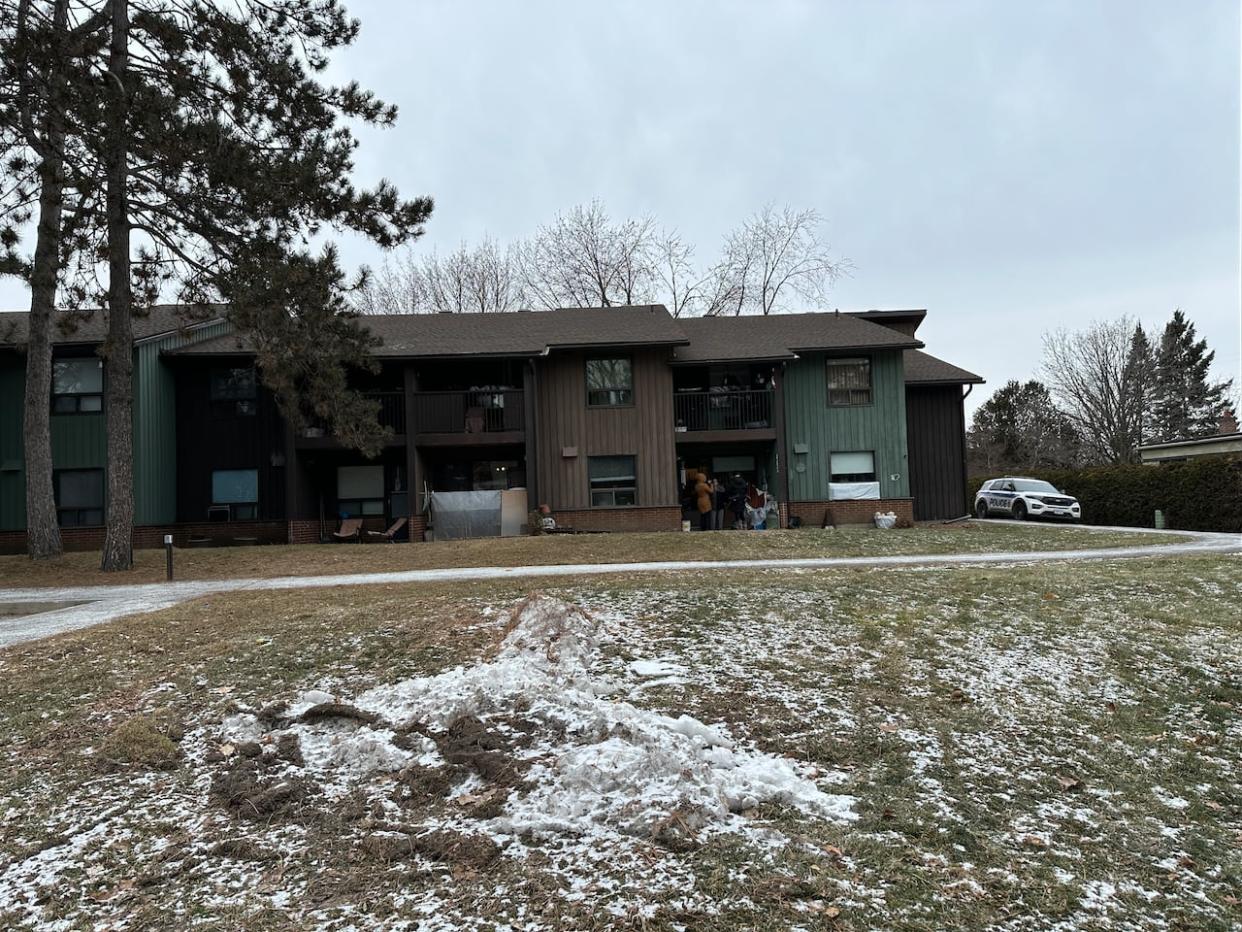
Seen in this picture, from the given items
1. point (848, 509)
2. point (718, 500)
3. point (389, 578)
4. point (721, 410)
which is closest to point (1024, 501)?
point (848, 509)

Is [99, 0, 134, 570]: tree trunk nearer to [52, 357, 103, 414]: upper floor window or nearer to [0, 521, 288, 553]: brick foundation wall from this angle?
[0, 521, 288, 553]: brick foundation wall

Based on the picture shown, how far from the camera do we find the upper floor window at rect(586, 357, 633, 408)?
23.5m

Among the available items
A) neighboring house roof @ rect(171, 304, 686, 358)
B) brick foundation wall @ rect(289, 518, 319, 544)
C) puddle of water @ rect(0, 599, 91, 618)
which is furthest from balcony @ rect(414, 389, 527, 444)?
puddle of water @ rect(0, 599, 91, 618)

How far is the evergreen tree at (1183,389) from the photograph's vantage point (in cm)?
4656

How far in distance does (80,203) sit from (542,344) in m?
11.0

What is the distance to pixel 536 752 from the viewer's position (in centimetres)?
427

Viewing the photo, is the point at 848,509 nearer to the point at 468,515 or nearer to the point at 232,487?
the point at 468,515

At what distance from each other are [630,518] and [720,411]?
427 centimetres

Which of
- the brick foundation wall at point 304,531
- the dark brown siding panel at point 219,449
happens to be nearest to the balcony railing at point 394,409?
the dark brown siding panel at point 219,449

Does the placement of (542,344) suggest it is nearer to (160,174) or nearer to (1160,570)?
(160,174)

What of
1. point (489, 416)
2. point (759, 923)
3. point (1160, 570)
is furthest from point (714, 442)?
point (759, 923)

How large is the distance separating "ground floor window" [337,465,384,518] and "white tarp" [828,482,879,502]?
43.7 ft

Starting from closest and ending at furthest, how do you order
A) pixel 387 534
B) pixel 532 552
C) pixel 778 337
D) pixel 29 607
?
pixel 29 607 → pixel 532 552 → pixel 387 534 → pixel 778 337

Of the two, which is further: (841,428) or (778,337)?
(778,337)
